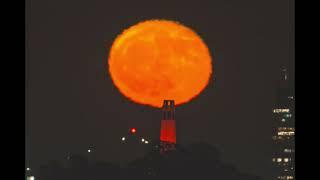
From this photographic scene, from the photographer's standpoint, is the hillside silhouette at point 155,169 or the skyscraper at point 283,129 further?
the skyscraper at point 283,129

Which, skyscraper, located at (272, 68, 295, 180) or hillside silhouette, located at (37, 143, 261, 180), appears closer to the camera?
hillside silhouette, located at (37, 143, 261, 180)

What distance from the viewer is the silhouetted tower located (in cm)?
12085

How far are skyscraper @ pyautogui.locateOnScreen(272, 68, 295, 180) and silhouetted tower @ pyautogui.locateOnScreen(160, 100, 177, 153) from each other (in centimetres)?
2285

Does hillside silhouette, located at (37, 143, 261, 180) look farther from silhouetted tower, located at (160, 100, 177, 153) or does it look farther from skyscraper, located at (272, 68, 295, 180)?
skyscraper, located at (272, 68, 295, 180)

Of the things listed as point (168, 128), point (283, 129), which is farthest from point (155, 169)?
point (283, 129)

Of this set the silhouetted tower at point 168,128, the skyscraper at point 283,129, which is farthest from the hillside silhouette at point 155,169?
the skyscraper at point 283,129

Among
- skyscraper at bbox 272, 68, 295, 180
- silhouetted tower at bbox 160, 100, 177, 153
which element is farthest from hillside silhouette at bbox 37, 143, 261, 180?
skyscraper at bbox 272, 68, 295, 180

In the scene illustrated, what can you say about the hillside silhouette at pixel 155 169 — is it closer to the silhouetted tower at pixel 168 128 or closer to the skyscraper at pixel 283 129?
the silhouetted tower at pixel 168 128

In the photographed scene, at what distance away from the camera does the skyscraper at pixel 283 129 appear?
147 meters

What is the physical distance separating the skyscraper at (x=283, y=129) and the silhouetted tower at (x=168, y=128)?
22852 millimetres

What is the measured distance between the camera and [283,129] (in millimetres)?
154875
